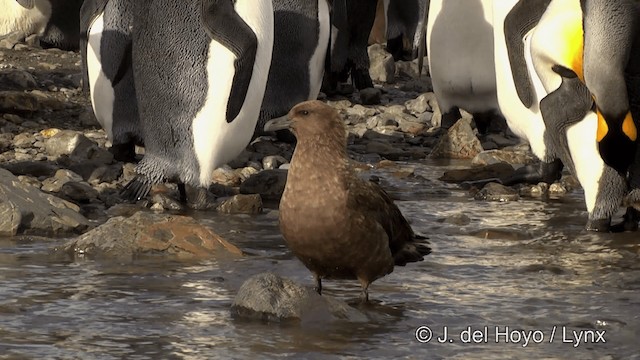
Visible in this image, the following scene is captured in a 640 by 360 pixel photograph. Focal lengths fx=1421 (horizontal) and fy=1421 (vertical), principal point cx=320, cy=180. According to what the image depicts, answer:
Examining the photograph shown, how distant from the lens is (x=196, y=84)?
7.80 meters

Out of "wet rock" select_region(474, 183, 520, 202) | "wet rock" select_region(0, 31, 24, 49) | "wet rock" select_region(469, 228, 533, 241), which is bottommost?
"wet rock" select_region(469, 228, 533, 241)

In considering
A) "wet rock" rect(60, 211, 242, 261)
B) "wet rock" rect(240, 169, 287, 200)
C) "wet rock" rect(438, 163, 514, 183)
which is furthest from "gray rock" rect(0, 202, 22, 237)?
"wet rock" rect(438, 163, 514, 183)

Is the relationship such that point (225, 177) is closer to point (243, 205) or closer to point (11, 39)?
point (243, 205)

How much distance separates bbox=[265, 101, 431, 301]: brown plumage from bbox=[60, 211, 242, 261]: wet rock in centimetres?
98

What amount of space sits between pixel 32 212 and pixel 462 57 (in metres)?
4.63

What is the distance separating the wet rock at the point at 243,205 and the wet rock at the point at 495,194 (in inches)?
54.5

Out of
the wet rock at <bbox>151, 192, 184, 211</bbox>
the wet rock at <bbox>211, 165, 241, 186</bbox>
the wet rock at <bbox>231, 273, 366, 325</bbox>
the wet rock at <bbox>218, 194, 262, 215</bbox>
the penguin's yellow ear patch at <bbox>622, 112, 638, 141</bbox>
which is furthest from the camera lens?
the wet rock at <bbox>211, 165, 241, 186</bbox>

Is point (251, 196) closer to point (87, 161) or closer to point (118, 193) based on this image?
point (118, 193)

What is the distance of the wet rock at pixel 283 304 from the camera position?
192 inches

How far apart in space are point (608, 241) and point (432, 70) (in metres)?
4.00

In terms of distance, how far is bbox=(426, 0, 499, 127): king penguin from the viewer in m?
10.2

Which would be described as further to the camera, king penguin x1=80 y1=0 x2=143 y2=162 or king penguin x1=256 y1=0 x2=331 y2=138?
king penguin x1=256 y1=0 x2=331 y2=138

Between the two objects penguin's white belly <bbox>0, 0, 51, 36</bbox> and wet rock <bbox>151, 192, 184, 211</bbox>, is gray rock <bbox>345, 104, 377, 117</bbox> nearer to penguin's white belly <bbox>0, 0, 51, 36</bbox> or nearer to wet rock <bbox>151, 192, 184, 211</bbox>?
penguin's white belly <bbox>0, 0, 51, 36</bbox>

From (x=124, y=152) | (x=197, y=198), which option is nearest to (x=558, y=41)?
(x=197, y=198)
